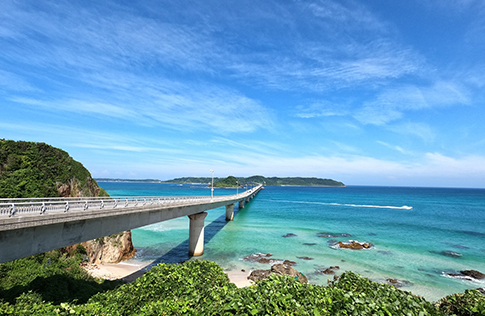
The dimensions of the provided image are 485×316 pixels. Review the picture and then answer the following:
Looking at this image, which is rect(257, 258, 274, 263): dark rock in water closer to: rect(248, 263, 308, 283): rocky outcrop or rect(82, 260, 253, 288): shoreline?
rect(82, 260, 253, 288): shoreline

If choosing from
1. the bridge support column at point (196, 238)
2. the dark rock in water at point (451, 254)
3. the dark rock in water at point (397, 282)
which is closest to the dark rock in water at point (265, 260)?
the bridge support column at point (196, 238)

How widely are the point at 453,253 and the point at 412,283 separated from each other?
19.3m

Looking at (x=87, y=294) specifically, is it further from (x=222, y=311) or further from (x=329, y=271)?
(x=329, y=271)

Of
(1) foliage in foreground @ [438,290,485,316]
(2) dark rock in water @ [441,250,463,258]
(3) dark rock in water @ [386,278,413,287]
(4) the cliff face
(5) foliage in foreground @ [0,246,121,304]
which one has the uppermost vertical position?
(4) the cliff face

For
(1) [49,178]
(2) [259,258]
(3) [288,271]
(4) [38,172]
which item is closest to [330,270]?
(3) [288,271]

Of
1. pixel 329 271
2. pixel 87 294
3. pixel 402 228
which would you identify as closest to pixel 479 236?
pixel 402 228

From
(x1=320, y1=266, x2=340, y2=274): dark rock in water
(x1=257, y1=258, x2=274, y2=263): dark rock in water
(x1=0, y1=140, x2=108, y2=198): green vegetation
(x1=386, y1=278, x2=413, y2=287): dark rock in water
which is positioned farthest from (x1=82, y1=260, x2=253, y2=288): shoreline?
(x1=386, y1=278, x2=413, y2=287): dark rock in water

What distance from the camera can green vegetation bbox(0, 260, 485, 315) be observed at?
7103 mm

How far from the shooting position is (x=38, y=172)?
89.0 ft

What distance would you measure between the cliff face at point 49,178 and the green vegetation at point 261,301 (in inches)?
707

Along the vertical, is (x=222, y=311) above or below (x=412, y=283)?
above

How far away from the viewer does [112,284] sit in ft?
61.2

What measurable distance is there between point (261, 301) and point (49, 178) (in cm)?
3121

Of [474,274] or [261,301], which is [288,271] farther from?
[474,274]
